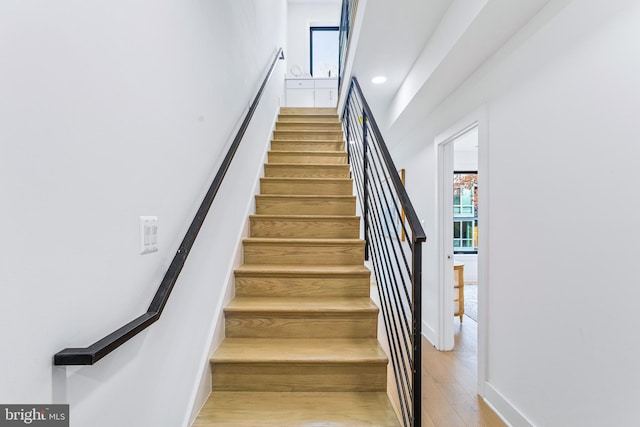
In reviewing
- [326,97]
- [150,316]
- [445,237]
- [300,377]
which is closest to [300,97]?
[326,97]

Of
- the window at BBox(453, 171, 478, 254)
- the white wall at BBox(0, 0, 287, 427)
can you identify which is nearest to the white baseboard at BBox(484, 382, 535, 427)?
the white wall at BBox(0, 0, 287, 427)

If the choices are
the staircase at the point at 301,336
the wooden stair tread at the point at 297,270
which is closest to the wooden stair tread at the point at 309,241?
the staircase at the point at 301,336

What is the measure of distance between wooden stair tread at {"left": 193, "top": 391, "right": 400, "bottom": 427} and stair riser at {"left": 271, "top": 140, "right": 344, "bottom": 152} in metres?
2.73

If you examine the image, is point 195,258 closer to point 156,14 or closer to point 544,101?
point 156,14

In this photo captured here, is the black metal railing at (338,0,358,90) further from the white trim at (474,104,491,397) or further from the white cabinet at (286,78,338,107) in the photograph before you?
the white cabinet at (286,78,338,107)

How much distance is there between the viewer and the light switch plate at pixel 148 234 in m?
1.03

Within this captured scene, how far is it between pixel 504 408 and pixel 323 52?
23.1 feet

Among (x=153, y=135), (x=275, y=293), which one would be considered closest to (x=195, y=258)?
(x=153, y=135)

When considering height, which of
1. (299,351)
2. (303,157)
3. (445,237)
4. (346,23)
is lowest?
(299,351)

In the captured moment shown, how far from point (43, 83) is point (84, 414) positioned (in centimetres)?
78

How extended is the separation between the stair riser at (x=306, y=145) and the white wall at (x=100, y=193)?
2.19m

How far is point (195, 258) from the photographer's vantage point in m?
1.47

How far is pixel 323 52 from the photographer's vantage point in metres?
7.04

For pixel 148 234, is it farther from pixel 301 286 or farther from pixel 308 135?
pixel 308 135
